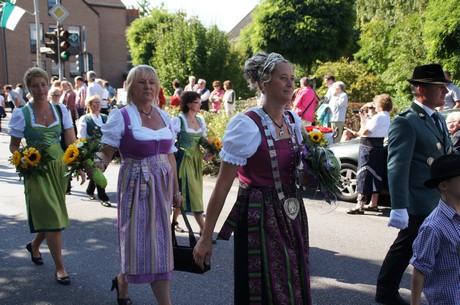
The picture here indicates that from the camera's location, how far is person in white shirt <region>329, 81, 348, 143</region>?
1178cm

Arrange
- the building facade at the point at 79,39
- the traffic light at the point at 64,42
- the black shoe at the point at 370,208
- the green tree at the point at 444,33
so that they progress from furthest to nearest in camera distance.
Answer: the building facade at the point at 79,39 < the traffic light at the point at 64,42 < the green tree at the point at 444,33 < the black shoe at the point at 370,208

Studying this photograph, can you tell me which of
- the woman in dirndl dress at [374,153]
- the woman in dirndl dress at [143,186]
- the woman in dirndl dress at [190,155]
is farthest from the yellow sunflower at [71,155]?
the woman in dirndl dress at [374,153]

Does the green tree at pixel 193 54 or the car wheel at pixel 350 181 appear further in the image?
the green tree at pixel 193 54

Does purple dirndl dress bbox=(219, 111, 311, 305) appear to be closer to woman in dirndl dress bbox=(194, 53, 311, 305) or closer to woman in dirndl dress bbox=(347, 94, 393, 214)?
woman in dirndl dress bbox=(194, 53, 311, 305)

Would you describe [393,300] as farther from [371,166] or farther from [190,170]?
[371,166]

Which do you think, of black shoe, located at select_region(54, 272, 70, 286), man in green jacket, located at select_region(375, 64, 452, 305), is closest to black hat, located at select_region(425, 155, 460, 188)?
man in green jacket, located at select_region(375, 64, 452, 305)

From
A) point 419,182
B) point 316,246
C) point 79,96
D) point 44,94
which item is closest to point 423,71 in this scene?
point 419,182

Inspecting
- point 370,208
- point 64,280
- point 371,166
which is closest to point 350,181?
point 370,208

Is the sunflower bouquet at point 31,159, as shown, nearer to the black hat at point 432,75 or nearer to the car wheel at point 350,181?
the black hat at point 432,75

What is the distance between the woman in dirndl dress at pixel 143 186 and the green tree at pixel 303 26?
21.9 meters

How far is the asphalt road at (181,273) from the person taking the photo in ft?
15.5

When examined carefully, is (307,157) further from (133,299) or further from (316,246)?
(316,246)

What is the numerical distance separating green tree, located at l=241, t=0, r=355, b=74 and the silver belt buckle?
22980 mm

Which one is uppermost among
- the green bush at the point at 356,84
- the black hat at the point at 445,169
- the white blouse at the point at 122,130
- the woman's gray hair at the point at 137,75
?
the green bush at the point at 356,84
